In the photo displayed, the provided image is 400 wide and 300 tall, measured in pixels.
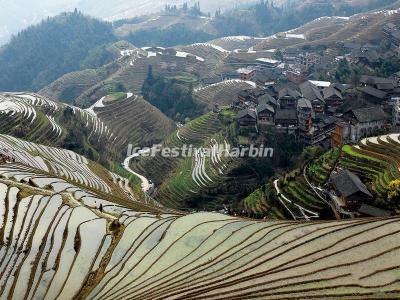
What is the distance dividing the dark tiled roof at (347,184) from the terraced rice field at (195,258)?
13.4 metres

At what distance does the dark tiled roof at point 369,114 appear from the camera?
43.4 meters

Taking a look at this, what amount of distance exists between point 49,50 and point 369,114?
144477mm

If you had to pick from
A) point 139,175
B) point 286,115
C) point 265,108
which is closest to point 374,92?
point 286,115

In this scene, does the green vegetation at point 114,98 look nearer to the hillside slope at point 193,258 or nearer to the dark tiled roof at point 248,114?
the dark tiled roof at point 248,114

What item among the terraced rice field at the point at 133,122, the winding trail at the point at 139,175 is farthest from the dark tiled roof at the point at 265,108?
the terraced rice field at the point at 133,122

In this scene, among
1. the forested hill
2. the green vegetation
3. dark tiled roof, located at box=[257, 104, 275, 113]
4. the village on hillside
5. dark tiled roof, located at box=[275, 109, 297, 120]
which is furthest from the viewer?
the forested hill

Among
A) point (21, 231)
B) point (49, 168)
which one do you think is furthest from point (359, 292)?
point (49, 168)

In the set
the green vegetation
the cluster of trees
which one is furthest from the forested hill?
the green vegetation

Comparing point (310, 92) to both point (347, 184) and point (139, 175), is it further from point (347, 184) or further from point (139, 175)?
point (347, 184)

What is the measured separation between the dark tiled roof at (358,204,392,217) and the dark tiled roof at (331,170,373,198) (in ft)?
3.60

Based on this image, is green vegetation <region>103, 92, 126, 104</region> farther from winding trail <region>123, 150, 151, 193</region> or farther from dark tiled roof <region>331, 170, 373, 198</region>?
dark tiled roof <region>331, 170, 373, 198</region>

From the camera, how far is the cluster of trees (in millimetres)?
84438

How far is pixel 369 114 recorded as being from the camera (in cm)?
4412

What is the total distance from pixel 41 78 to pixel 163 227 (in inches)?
5654
